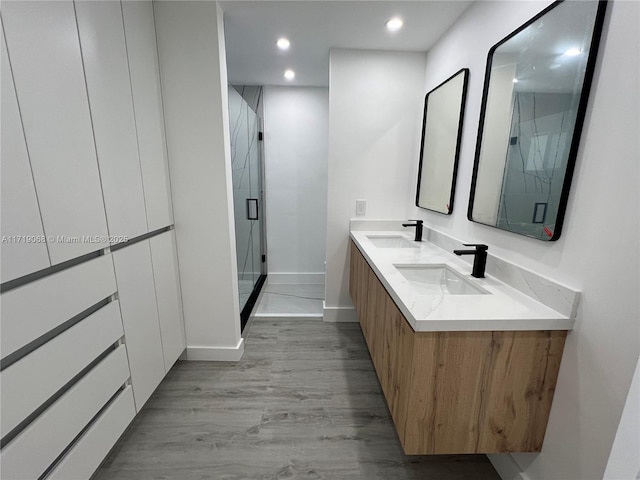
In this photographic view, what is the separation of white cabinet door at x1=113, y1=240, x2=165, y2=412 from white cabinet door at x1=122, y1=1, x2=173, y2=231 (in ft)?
0.78

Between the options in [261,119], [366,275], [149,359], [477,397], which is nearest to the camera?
[477,397]

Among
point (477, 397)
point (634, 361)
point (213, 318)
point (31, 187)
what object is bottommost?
point (213, 318)

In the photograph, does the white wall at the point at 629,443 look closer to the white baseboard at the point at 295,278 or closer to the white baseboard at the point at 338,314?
the white baseboard at the point at 338,314

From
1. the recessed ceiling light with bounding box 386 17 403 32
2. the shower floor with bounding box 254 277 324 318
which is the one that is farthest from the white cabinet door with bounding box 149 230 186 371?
the recessed ceiling light with bounding box 386 17 403 32

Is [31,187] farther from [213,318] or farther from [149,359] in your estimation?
[213,318]

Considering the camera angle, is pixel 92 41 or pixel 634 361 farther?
pixel 92 41

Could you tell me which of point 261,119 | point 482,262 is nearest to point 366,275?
point 482,262

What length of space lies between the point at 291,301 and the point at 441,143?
2.25m

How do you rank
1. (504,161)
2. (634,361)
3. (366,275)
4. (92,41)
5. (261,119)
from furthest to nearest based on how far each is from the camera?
(261,119)
(366,275)
(504,161)
(92,41)
(634,361)

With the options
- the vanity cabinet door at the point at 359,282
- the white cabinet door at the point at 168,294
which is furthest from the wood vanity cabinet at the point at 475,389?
the white cabinet door at the point at 168,294

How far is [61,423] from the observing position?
3.18 ft

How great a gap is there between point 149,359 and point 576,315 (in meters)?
2.03

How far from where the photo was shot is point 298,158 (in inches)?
133

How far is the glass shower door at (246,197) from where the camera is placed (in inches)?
96.3
